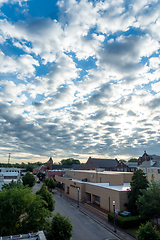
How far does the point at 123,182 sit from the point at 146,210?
796 inches

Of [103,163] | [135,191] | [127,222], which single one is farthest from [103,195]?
[103,163]

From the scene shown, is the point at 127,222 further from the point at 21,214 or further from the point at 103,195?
the point at 21,214

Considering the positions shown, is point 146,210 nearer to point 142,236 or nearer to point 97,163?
point 142,236

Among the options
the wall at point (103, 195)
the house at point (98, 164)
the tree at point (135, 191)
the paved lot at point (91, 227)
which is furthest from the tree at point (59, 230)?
the house at point (98, 164)

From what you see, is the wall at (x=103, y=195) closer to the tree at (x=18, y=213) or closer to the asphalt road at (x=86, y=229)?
the asphalt road at (x=86, y=229)

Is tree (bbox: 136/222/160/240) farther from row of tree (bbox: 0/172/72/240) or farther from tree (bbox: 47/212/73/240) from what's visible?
row of tree (bbox: 0/172/72/240)

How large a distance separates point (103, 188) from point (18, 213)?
75.6 feet

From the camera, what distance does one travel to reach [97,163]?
4235 inches

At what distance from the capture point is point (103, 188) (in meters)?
36.3

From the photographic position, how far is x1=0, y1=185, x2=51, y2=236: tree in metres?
16.0

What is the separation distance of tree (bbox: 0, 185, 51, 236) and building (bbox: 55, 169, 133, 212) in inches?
707

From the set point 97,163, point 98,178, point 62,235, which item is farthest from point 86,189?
point 97,163

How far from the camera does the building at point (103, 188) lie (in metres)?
31.8

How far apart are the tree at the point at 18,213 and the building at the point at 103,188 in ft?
58.9
